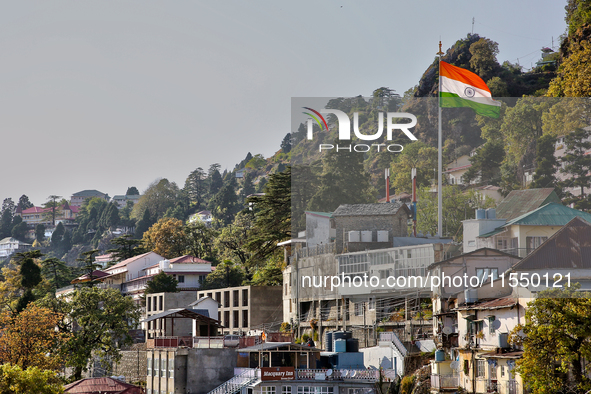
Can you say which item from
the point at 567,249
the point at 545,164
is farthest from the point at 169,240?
the point at 567,249

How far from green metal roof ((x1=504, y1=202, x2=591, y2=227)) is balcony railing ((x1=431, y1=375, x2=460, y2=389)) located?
25.6 feet

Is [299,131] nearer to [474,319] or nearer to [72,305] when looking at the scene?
[474,319]

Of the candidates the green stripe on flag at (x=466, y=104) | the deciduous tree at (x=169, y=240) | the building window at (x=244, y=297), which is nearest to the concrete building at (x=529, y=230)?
the green stripe on flag at (x=466, y=104)

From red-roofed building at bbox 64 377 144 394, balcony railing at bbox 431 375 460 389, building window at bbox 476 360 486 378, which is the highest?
building window at bbox 476 360 486 378

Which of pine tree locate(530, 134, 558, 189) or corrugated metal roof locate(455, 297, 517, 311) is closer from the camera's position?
corrugated metal roof locate(455, 297, 517, 311)

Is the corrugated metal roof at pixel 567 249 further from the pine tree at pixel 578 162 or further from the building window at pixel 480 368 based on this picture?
the building window at pixel 480 368

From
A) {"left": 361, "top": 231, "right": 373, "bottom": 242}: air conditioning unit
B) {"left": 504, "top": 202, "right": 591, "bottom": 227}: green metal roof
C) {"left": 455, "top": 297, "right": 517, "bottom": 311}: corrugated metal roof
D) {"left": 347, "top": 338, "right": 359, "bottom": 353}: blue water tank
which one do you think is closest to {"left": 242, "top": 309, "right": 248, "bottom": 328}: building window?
{"left": 361, "top": 231, "right": 373, "bottom": 242}: air conditioning unit

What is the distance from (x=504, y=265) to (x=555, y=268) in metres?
5.70

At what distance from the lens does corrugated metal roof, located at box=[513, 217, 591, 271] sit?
31734mm

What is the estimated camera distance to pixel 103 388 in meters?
40.9

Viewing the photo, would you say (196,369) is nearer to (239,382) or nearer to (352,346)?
(239,382)

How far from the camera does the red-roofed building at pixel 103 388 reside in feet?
133

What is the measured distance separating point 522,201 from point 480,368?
789 centimetres

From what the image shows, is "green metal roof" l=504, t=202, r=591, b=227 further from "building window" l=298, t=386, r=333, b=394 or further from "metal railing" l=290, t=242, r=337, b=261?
"metal railing" l=290, t=242, r=337, b=261
